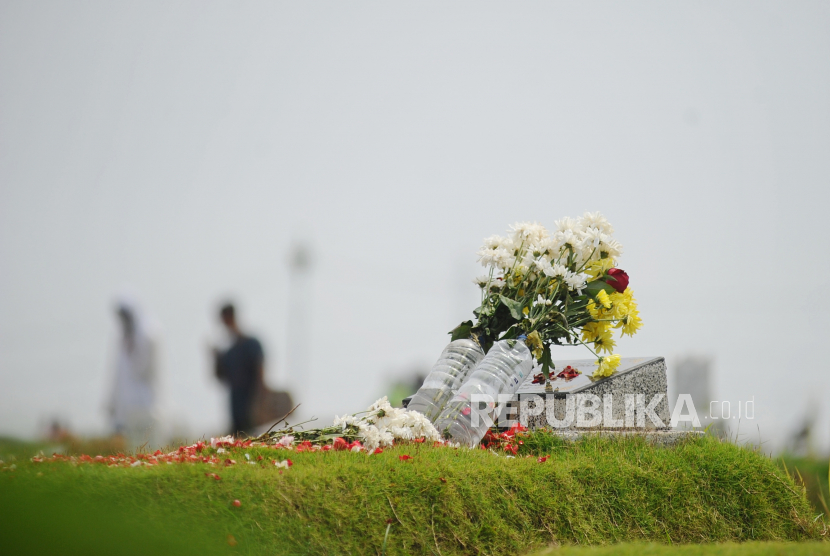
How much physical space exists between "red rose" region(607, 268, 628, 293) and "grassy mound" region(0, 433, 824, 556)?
1301mm

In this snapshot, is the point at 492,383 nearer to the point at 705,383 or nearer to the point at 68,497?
the point at 68,497

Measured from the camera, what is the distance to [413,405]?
5.24m

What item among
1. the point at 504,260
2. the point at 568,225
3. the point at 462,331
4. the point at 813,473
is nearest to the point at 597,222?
the point at 568,225

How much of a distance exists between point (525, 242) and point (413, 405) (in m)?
1.77

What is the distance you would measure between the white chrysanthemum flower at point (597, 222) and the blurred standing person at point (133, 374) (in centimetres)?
417

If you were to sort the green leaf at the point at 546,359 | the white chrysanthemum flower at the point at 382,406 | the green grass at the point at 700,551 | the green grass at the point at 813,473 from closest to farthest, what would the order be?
the green grass at the point at 700,551 < the white chrysanthemum flower at the point at 382,406 < the green leaf at the point at 546,359 < the green grass at the point at 813,473

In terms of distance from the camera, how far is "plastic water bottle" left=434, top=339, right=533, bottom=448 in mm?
Answer: 4949

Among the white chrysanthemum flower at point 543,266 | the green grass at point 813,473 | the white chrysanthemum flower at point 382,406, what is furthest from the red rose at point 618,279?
the green grass at point 813,473

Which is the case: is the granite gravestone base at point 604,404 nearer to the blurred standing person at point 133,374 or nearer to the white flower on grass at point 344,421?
the white flower on grass at point 344,421

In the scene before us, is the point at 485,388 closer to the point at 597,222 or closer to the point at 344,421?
the point at 344,421

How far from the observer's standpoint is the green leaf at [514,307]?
5.50 m

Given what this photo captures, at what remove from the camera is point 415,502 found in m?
3.47

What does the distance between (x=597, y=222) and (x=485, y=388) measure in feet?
5.87

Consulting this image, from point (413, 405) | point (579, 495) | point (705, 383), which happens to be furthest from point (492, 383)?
point (705, 383)
